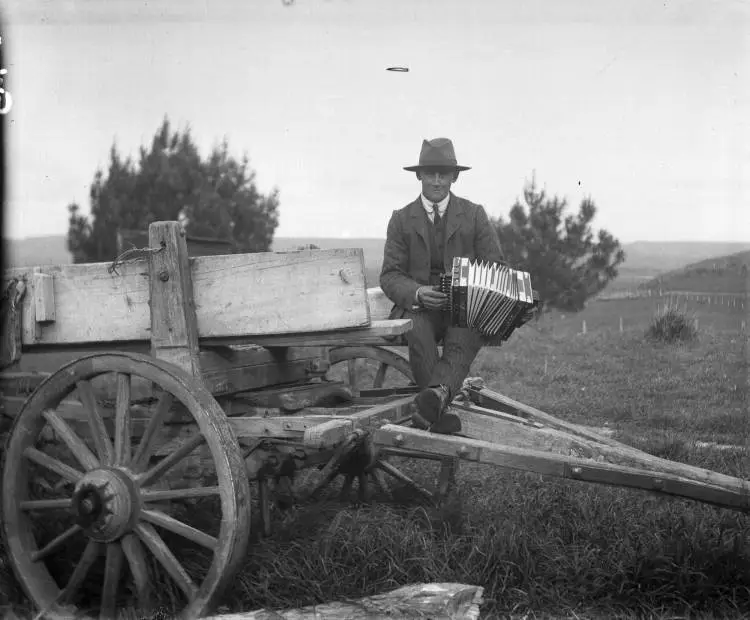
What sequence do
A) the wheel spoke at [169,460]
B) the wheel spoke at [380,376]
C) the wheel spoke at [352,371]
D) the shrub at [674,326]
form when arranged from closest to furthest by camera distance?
the wheel spoke at [169,460] → the wheel spoke at [352,371] → the wheel spoke at [380,376] → the shrub at [674,326]

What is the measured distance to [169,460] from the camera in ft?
10.3

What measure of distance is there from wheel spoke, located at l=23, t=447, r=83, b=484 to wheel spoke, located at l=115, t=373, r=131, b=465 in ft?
0.62

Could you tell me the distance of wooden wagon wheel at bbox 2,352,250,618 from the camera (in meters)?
2.99

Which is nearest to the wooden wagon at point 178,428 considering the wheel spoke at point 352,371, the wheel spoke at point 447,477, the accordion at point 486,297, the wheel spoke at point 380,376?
the accordion at point 486,297

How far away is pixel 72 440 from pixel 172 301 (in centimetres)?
71

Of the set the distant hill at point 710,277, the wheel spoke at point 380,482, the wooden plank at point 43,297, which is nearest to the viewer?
the wooden plank at point 43,297

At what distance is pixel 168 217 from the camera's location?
14.4 meters

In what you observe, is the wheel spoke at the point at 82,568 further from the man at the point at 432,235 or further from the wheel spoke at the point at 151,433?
the man at the point at 432,235

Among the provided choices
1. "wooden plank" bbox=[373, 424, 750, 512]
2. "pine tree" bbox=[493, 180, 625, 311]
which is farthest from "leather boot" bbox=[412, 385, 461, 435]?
"pine tree" bbox=[493, 180, 625, 311]

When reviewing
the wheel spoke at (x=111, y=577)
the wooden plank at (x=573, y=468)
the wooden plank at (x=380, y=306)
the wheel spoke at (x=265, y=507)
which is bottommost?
the wheel spoke at (x=111, y=577)

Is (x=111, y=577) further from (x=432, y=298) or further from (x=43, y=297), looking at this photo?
(x=432, y=298)

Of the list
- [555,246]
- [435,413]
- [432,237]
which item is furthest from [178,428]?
[555,246]

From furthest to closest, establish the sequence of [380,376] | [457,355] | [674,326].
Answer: [674,326], [380,376], [457,355]

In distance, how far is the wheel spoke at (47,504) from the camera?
10.7ft
